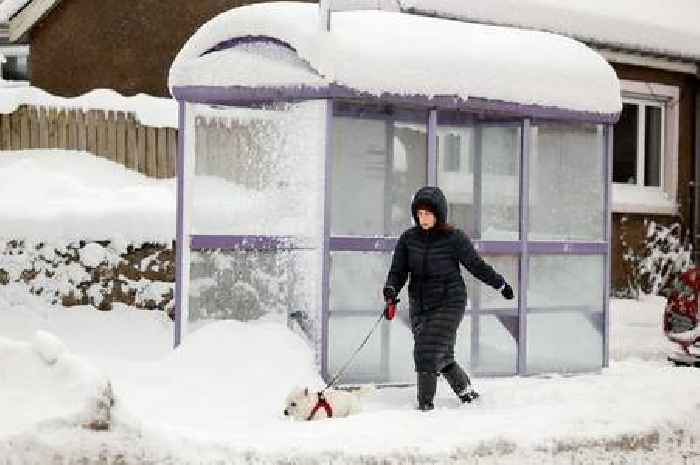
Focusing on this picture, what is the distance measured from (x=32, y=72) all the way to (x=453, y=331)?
38.9ft

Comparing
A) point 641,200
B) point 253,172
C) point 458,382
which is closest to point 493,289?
point 458,382

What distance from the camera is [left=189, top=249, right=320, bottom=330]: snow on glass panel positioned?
338 inches

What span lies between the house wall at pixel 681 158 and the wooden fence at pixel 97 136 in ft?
20.7

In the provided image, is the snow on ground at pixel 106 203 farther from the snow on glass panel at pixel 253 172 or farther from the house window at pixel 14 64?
the house window at pixel 14 64

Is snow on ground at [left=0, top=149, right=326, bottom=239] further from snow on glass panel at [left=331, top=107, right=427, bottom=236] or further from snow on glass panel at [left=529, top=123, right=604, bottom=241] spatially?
snow on glass panel at [left=529, top=123, right=604, bottom=241]

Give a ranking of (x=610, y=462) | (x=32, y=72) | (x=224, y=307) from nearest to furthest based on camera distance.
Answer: (x=610, y=462), (x=224, y=307), (x=32, y=72)

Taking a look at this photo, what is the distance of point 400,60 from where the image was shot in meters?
8.26

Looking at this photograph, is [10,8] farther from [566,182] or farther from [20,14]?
[566,182]

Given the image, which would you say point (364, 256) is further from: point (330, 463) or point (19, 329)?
point (19, 329)

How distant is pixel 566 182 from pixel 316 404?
361 centimetres

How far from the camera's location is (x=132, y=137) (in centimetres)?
1370

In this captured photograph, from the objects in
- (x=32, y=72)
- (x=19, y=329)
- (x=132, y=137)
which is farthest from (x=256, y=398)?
(x=32, y=72)

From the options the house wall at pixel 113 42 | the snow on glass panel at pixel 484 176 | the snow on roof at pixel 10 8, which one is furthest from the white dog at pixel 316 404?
the snow on roof at pixel 10 8

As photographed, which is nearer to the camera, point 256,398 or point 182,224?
point 256,398
